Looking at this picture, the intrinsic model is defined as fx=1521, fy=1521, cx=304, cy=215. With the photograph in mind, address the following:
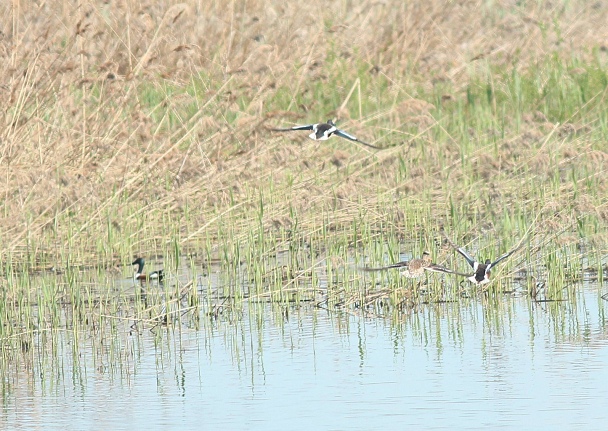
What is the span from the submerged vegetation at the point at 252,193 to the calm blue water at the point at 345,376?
0.82 feet

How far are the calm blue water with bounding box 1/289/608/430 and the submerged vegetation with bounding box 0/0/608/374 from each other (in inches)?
9.8

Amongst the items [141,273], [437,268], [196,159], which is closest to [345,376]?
[437,268]

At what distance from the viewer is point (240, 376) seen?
667 cm

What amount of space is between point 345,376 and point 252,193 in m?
3.44

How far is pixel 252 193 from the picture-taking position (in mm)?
9906

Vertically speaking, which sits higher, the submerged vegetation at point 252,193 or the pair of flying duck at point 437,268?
the submerged vegetation at point 252,193

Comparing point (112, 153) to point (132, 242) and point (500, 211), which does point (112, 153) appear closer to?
point (132, 242)

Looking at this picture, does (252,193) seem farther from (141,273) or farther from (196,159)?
(141,273)

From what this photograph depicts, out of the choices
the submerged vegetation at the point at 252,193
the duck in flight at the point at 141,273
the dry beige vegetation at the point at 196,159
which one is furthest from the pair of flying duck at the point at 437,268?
the duck in flight at the point at 141,273

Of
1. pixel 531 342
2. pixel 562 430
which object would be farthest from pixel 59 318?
pixel 562 430

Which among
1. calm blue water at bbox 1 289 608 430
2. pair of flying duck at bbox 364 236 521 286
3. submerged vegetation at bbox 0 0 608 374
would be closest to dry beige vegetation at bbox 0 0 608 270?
submerged vegetation at bbox 0 0 608 374

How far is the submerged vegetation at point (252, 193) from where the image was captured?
807cm

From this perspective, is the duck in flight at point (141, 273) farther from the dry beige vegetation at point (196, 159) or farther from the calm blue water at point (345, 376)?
the calm blue water at point (345, 376)

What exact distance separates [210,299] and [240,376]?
1.09 metres
